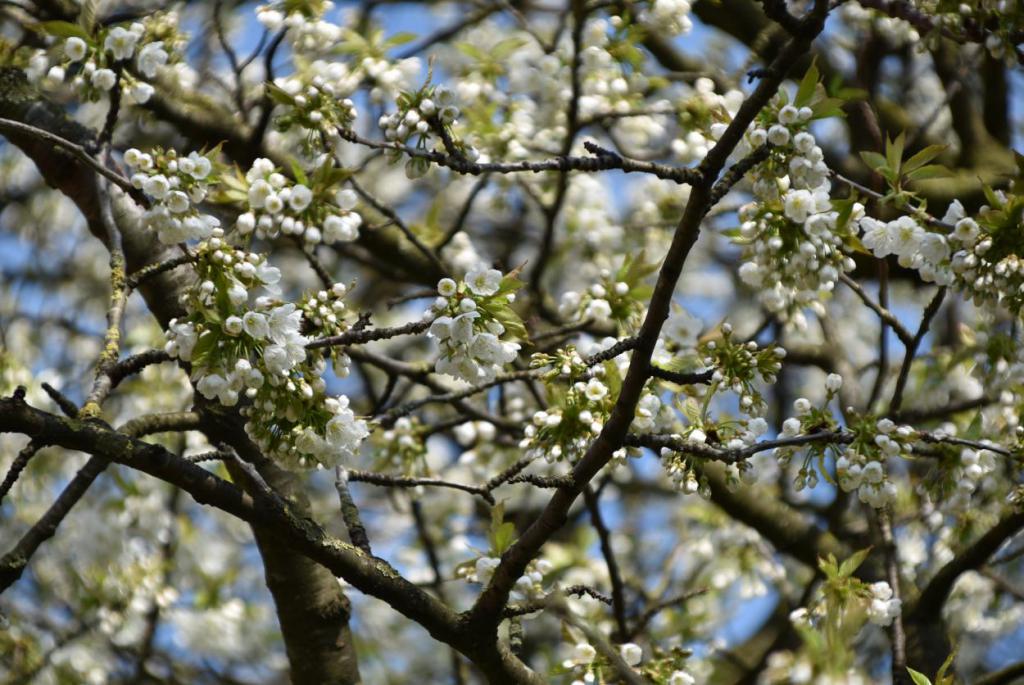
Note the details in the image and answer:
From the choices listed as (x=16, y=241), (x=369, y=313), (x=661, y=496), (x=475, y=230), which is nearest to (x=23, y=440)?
(x=16, y=241)

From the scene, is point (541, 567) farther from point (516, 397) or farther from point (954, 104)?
point (954, 104)

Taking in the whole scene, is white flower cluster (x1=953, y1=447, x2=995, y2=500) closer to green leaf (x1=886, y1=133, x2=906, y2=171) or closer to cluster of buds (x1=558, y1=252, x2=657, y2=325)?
green leaf (x1=886, y1=133, x2=906, y2=171)

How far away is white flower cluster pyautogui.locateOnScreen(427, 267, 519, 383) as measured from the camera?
2.12 metres

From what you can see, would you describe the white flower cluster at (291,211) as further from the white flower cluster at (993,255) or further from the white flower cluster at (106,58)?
the white flower cluster at (993,255)

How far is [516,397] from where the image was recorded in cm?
400

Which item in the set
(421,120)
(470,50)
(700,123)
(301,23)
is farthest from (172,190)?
(470,50)

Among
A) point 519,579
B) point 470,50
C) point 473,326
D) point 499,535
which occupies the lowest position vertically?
point 519,579

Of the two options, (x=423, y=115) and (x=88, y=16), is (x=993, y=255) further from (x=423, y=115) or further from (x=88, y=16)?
(x=88, y=16)

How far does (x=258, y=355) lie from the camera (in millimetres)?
2109

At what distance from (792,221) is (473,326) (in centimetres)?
74

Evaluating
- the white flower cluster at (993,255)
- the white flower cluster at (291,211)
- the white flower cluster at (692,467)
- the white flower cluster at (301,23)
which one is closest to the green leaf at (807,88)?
the white flower cluster at (993,255)

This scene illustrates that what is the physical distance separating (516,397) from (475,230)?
2.47 meters

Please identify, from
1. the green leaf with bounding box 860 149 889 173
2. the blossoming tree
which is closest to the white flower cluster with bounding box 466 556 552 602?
the blossoming tree

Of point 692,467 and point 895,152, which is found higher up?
point 895,152
